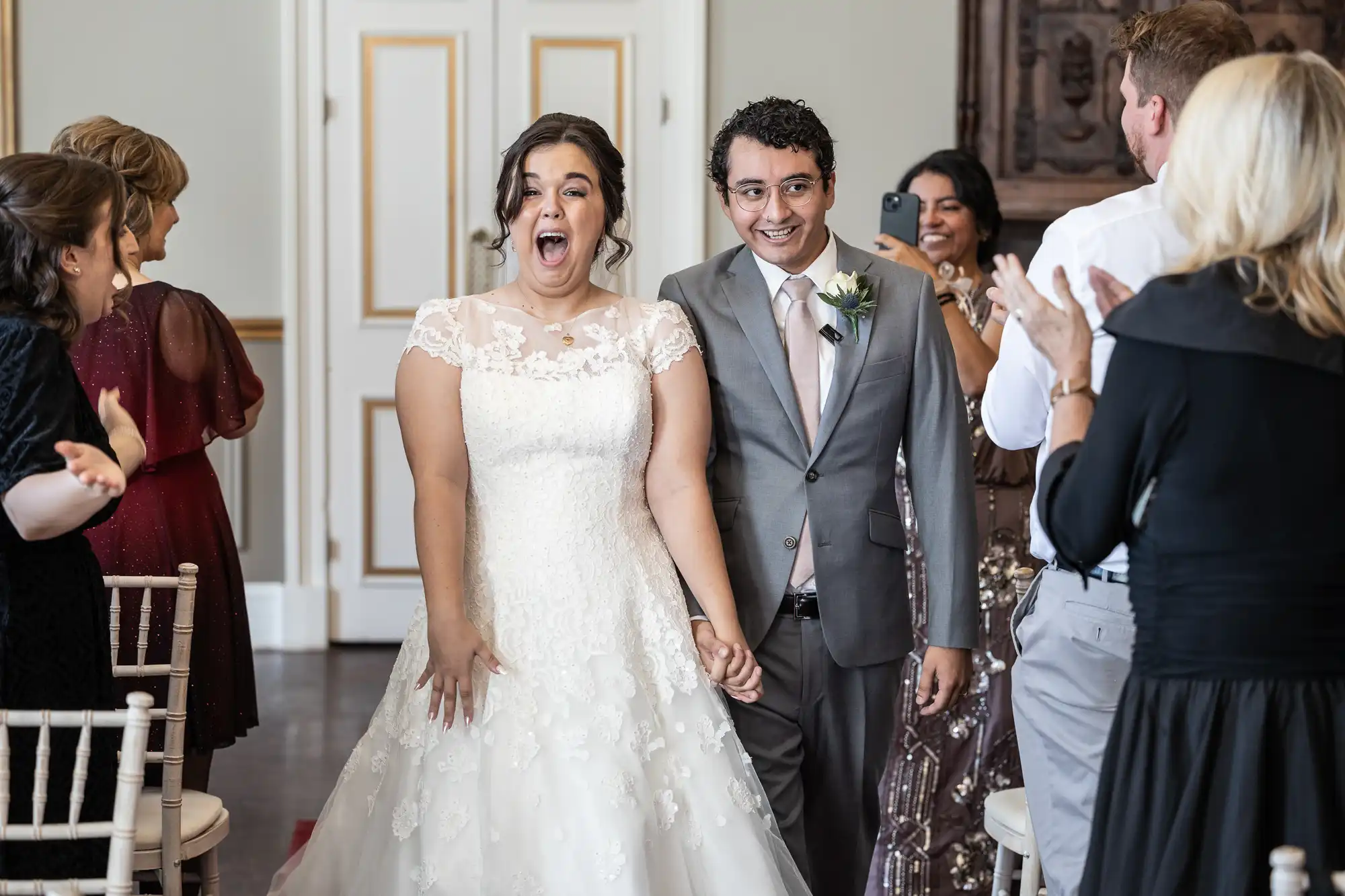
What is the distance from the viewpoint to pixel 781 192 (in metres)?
2.38

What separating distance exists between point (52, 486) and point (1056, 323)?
4.08 feet

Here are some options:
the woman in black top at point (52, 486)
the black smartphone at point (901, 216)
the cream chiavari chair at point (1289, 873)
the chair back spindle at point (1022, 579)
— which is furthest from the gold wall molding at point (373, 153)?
the cream chiavari chair at point (1289, 873)

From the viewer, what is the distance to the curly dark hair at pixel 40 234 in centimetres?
195

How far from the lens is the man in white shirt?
201 centimetres

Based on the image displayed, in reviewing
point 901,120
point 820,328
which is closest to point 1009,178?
point 901,120

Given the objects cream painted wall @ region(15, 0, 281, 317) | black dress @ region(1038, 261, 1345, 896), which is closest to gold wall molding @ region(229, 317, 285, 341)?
cream painted wall @ region(15, 0, 281, 317)

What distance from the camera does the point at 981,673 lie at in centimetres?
327

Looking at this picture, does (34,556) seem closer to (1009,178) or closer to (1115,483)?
(1115,483)

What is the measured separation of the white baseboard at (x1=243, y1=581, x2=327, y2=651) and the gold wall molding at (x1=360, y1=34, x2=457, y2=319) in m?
1.16

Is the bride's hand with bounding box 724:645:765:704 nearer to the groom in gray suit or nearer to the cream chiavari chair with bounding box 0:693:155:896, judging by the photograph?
the groom in gray suit

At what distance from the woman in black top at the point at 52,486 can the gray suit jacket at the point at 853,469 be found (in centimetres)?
94

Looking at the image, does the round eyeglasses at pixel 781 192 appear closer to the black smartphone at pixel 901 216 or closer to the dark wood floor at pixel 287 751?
the black smartphone at pixel 901 216

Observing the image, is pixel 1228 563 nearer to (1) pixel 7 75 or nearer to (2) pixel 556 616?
(2) pixel 556 616

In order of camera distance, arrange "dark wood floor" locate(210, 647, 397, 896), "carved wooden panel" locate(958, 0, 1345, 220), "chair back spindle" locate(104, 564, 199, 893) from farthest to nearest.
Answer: "carved wooden panel" locate(958, 0, 1345, 220), "dark wood floor" locate(210, 647, 397, 896), "chair back spindle" locate(104, 564, 199, 893)
